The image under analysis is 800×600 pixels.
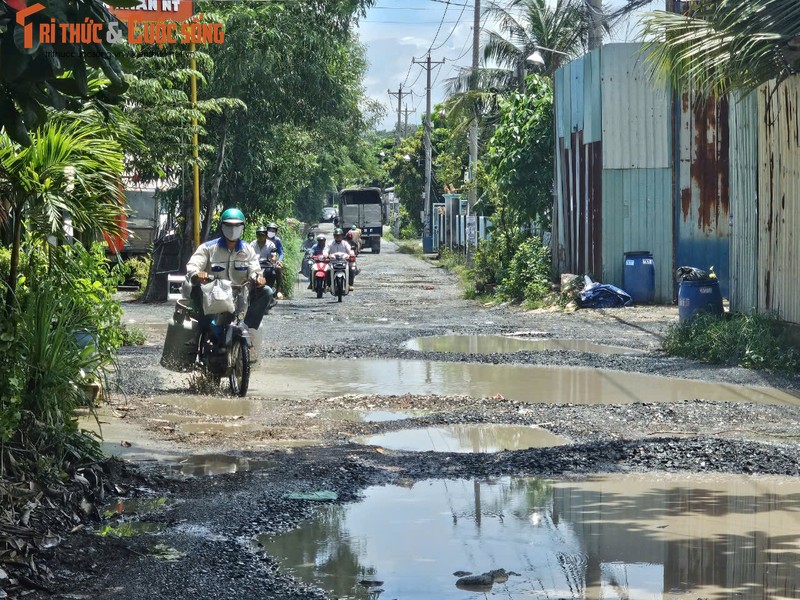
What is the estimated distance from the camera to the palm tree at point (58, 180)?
6781 millimetres

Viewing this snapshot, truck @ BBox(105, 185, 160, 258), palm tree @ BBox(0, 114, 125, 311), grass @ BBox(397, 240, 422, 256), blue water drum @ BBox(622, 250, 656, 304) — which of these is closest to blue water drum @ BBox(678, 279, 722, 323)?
blue water drum @ BBox(622, 250, 656, 304)

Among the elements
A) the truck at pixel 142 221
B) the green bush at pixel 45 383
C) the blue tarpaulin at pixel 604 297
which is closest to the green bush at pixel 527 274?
the blue tarpaulin at pixel 604 297

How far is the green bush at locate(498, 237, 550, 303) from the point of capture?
2452 cm

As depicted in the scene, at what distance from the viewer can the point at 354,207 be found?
209 feet

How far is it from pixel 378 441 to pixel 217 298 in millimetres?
2695

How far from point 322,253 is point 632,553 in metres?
21.8

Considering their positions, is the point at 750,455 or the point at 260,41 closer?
the point at 750,455

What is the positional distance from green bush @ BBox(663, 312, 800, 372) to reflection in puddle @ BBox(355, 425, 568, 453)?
4.90m

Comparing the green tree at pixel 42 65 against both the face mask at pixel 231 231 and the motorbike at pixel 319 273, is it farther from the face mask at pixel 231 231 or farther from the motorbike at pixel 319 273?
the motorbike at pixel 319 273

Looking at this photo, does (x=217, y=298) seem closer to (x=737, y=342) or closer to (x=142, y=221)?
(x=737, y=342)

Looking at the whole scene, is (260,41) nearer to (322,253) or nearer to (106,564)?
(322,253)

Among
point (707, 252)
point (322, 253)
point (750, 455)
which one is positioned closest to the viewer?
point (750, 455)

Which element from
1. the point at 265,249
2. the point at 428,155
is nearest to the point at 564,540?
the point at 265,249

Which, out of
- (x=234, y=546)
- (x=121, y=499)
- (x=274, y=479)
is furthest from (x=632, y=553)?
(x=121, y=499)
